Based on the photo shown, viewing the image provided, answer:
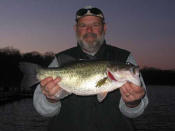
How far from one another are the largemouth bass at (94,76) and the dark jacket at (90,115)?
0.38 metres

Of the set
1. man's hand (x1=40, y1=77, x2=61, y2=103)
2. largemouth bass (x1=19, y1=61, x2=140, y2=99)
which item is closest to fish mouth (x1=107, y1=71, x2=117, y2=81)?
largemouth bass (x1=19, y1=61, x2=140, y2=99)

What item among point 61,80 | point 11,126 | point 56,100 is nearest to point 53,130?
point 56,100

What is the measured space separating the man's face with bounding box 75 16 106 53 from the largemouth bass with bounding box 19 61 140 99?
0.78 metres

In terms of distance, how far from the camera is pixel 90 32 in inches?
213

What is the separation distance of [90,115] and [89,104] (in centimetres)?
23

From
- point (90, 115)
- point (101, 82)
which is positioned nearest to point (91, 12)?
point (101, 82)

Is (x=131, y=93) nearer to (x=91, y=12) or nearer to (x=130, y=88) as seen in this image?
(x=130, y=88)

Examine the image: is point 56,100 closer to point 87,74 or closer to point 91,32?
point 87,74

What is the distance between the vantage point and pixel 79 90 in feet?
15.5

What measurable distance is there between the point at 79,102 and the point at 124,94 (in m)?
1.10

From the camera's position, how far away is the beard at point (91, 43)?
5426 mm

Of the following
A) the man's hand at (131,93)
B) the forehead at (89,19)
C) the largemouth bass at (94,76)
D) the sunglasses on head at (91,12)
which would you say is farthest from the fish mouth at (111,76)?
the sunglasses on head at (91,12)

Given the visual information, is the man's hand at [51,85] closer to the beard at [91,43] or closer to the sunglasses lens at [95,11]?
the beard at [91,43]

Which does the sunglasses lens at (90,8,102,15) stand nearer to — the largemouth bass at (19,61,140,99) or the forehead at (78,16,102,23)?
the forehead at (78,16,102,23)
